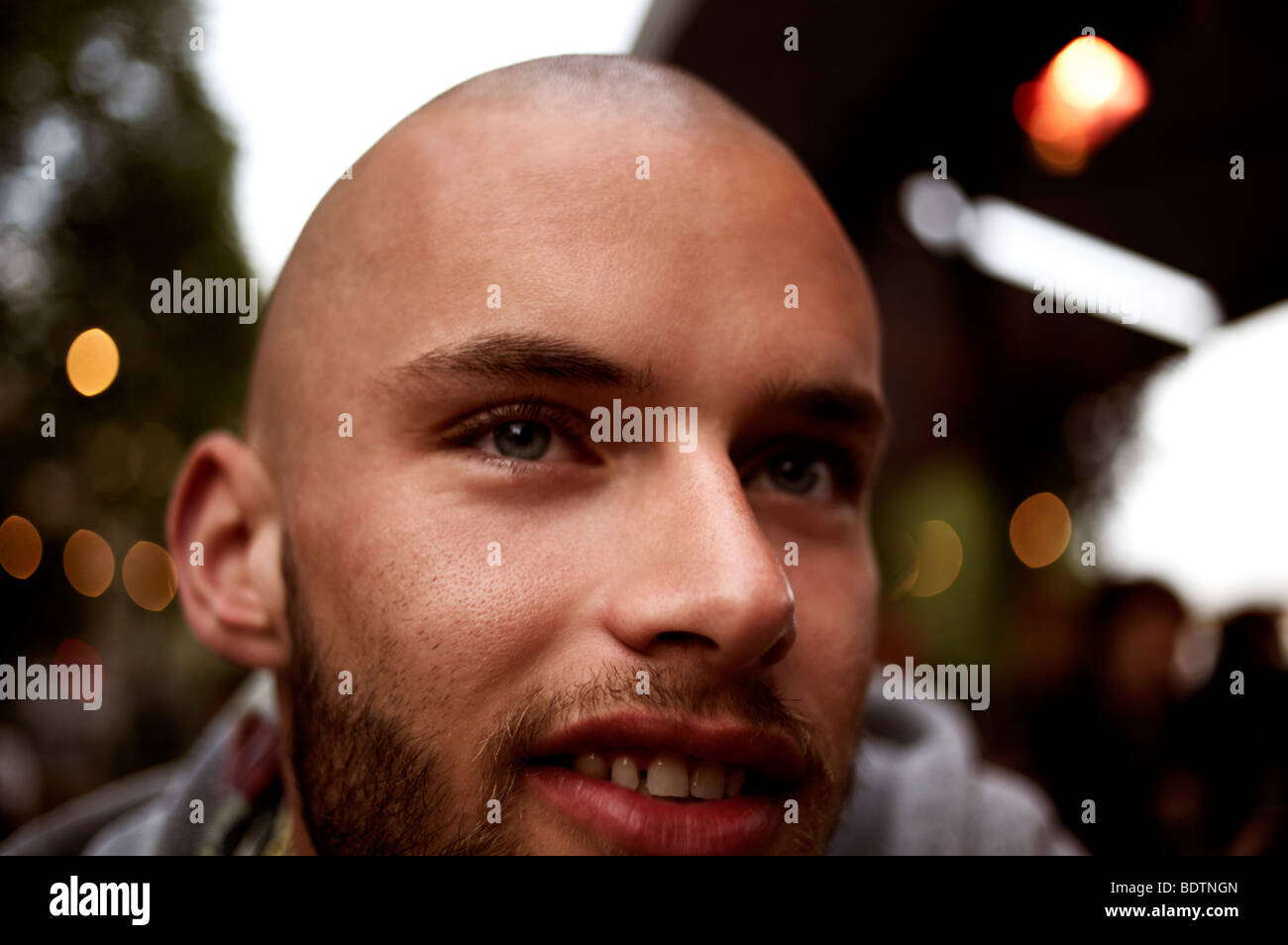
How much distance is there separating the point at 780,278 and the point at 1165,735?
244 cm

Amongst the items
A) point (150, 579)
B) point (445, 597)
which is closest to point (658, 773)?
point (445, 597)

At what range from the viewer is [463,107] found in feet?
4.80

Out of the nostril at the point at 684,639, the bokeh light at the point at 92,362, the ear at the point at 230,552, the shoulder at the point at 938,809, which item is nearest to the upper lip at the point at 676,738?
the nostril at the point at 684,639

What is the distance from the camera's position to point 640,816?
1.18 metres

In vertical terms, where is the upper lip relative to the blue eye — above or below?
below

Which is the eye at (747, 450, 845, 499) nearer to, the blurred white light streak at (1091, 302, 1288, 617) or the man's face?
the man's face

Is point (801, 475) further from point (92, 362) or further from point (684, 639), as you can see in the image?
point (92, 362)

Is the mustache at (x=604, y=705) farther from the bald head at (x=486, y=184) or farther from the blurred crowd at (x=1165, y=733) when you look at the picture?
the blurred crowd at (x=1165, y=733)

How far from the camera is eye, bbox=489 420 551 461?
4.33 feet

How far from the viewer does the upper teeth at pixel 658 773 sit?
118cm

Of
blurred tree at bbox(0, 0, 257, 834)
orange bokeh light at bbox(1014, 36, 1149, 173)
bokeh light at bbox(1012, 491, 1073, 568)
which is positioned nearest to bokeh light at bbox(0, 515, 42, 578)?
blurred tree at bbox(0, 0, 257, 834)

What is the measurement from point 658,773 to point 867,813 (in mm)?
1181
